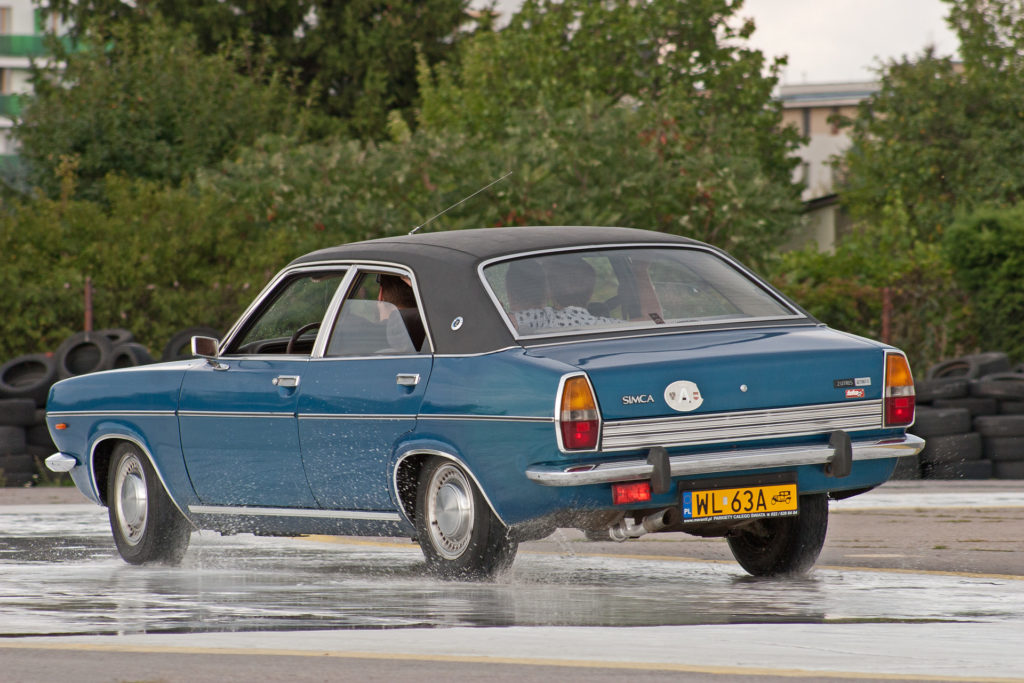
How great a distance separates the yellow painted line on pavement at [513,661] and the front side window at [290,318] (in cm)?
315

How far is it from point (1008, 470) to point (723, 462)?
28.5ft

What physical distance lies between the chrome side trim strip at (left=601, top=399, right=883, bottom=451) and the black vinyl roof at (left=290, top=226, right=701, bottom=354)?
710 mm

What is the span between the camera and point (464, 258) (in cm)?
850

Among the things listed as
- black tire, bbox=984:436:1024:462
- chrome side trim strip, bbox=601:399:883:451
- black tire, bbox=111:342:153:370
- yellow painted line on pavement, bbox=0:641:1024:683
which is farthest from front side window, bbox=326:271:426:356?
black tire, bbox=984:436:1024:462

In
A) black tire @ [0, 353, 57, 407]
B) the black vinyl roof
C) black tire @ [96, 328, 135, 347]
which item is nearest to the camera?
the black vinyl roof

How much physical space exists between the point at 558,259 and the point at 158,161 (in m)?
26.9

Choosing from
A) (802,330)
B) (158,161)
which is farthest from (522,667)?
(158,161)

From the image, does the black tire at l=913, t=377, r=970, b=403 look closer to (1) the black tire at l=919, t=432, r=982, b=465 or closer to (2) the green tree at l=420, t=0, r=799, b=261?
(1) the black tire at l=919, t=432, r=982, b=465

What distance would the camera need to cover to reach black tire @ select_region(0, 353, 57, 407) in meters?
16.3

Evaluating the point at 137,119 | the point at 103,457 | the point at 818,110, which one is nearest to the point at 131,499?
the point at 103,457

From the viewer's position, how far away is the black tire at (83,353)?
680 inches

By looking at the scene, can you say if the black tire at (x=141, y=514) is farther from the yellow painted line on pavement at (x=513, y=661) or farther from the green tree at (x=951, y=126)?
the green tree at (x=951, y=126)

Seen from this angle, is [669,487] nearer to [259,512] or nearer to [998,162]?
[259,512]

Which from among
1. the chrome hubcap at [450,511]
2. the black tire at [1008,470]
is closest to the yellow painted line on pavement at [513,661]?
the chrome hubcap at [450,511]
